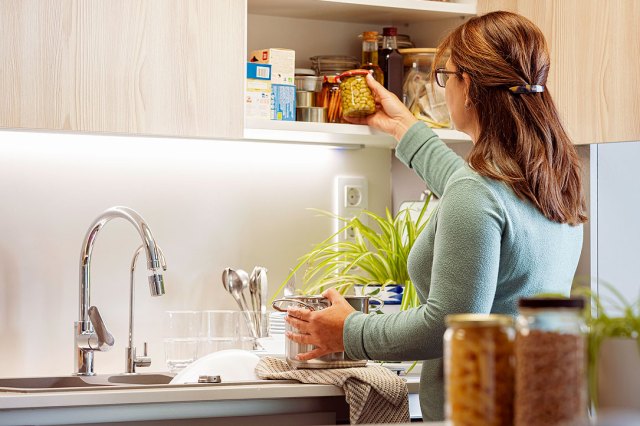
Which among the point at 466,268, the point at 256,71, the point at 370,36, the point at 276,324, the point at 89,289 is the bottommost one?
the point at 276,324

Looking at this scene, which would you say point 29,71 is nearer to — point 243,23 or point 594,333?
point 243,23

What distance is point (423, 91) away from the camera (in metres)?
2.67

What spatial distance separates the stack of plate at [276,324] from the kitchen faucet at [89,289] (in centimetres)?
35

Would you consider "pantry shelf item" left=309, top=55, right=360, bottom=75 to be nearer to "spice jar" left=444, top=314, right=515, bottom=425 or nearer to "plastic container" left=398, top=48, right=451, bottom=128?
"plastic container" left=398, top=48, right=451, bottom=128

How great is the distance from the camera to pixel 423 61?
2705 millimetres

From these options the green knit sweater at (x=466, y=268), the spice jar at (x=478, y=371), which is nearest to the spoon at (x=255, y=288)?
the green knit sweater at (x=466, y=268)

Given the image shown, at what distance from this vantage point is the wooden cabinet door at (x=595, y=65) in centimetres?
223

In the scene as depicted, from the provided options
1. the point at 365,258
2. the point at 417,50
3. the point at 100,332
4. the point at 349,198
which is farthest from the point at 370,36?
the point at 100,332

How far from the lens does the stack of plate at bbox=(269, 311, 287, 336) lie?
2551 millimetres

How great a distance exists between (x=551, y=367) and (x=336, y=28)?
202 centimetres

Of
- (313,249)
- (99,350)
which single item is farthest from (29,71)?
(313,249)

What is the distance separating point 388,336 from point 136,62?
921mm

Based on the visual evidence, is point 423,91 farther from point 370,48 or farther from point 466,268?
point 466,268

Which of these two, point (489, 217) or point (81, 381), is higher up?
point (489, 217)
